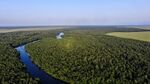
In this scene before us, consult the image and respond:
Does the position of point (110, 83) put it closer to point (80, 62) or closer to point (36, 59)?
point (80, 62)

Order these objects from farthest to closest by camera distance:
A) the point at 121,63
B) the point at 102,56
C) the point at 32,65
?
1. the point at 102,56
2. the point at 32,65
3. the point at 121,63

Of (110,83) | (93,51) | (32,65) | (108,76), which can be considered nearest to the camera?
(110,83)

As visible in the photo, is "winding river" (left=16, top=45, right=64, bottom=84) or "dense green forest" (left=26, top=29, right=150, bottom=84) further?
"winding river" (left=16, top=45, right=64, bottom=84)

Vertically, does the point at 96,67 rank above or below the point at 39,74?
above

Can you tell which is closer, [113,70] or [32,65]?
[113,70]

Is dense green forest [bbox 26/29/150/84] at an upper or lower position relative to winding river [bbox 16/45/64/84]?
upper

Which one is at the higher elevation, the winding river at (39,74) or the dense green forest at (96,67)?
the dense green forest at (96,67)

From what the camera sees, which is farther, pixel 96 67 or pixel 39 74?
pixel 96 67

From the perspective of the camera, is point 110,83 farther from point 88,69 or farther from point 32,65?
point 32,65

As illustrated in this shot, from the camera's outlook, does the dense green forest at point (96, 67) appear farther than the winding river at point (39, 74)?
No

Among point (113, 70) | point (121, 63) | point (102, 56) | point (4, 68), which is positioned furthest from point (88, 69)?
point (4, 68)
